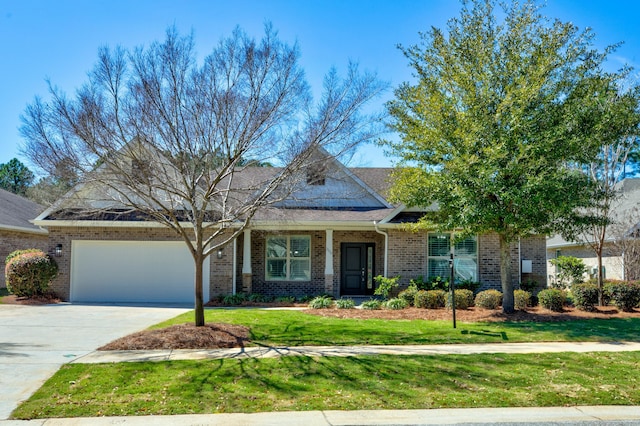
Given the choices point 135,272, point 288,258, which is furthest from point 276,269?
point 135,272

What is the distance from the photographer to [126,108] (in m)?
10.5

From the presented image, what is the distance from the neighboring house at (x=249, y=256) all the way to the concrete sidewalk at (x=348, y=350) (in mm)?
7511

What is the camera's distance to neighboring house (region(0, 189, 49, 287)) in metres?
22.6

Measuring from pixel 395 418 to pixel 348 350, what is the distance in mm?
3257

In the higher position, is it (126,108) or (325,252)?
(126,108)

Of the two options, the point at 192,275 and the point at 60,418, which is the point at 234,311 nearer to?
the point at 192,275

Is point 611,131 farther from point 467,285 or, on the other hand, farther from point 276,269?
point 276,269

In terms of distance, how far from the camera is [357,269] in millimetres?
19531

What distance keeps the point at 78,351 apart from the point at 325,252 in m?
10.6

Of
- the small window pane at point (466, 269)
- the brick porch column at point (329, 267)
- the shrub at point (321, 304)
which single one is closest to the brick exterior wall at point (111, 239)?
the brick porch column at point (329, 267)

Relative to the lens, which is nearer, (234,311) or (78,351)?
(78,351)

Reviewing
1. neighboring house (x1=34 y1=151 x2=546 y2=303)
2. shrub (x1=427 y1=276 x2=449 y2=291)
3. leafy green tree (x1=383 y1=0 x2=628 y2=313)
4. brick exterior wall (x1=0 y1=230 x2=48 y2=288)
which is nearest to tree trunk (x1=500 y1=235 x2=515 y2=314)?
leafy green tree (x1=383 y1=0 x2=628 y2=313)

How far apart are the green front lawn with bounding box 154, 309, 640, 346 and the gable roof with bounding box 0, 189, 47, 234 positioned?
1263 centimetres

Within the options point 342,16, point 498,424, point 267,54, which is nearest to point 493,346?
point 498,424
